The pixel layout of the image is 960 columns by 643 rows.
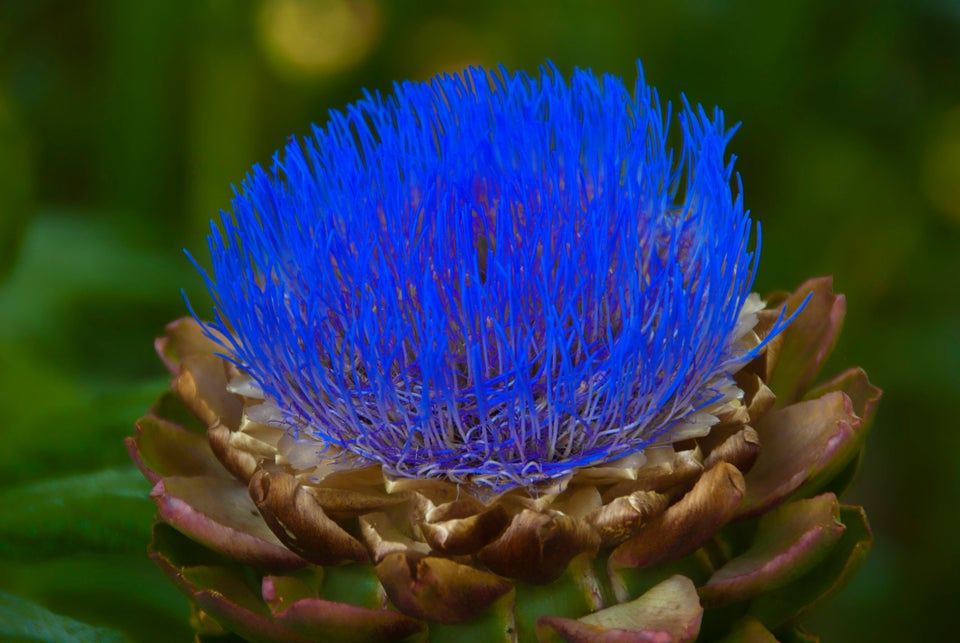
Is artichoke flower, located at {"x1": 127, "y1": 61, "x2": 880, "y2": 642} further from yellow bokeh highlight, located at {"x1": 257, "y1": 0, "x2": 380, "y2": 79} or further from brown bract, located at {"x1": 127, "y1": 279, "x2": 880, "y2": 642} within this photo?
yellow bokeh highlight, located at {"x1": 257, "y1": 0, "x2": 380, "y2": 79}

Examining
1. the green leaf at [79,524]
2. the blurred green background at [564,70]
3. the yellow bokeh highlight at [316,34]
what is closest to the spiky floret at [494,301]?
the green leaf at [79,524]

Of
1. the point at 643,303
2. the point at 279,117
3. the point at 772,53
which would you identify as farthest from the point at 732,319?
the point at 279,117

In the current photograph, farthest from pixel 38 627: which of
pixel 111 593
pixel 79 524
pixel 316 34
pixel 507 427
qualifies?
pixel 316 34

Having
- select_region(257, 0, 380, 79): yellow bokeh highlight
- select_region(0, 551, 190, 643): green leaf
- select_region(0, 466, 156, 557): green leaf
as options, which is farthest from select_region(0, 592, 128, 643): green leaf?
select_region(257, 0, 380, 79): yellow bokeh highlight

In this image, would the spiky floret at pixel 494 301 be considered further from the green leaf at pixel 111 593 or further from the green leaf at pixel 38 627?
the green leaf at pixel 111 593

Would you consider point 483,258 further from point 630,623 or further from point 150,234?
point 150,234

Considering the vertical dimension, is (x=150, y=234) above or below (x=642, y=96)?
above

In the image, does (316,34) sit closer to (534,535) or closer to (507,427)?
(507,427)

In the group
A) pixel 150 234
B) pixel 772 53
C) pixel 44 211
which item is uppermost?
pixel 44 211
